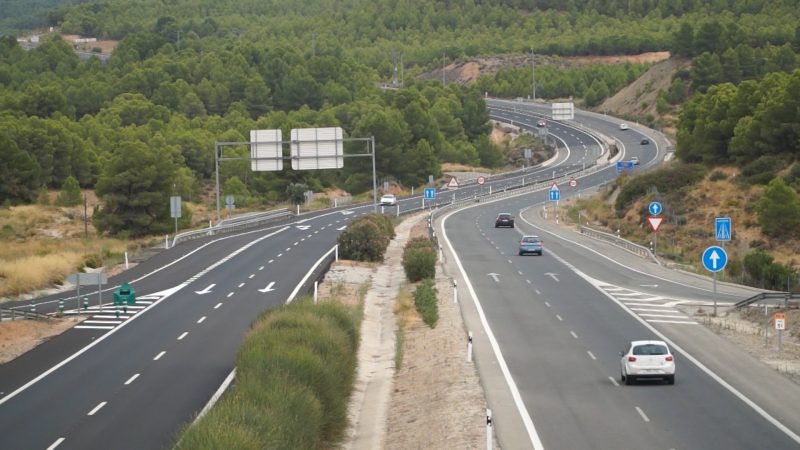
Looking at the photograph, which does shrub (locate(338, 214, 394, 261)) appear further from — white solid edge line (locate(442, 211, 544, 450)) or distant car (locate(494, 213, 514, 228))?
distant car (locate(494, 213, 514, 228))

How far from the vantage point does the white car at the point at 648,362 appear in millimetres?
29109

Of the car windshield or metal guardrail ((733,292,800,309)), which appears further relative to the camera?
metal guardrail ((733,292,800,309))

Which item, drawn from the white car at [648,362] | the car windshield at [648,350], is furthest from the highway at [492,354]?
the car windshield at [648,350]

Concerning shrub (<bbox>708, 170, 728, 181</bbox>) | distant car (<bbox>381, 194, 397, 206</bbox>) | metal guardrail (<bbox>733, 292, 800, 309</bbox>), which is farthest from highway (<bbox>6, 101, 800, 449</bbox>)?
distant car (<bbox>381, 194, 397, 206</bbox>)

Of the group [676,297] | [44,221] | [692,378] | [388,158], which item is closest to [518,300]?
[676,297]

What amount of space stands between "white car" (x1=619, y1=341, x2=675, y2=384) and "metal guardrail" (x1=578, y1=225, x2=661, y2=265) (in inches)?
1266

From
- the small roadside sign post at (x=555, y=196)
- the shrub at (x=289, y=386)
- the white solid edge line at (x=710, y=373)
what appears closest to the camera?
the shrub at (x=289, y=386)

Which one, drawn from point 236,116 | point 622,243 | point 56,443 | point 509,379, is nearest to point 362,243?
point 622,243

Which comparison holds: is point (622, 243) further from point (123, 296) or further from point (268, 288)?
point (123, 296)

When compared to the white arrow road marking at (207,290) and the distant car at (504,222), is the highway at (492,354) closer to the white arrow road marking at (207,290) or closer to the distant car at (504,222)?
the white arrow road marking at (207,290)

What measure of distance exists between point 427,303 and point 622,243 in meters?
27.1

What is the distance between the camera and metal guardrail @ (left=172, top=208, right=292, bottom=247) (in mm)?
74931

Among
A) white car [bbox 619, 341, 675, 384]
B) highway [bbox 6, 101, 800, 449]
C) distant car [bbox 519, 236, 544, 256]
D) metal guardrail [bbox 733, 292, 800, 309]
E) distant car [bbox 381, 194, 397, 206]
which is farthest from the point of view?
distant car [bbox 381, 194, 397, 206]

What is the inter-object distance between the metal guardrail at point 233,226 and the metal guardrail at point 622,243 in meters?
22.9
